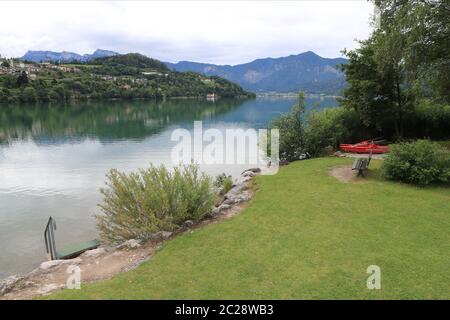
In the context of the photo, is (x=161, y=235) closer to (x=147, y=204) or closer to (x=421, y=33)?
(x=147, y=204)

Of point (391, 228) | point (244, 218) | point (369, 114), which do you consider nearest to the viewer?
point (391, 228)

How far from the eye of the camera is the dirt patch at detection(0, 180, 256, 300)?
8.38 meters

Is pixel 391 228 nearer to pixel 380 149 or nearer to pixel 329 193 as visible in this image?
pixel 329 193

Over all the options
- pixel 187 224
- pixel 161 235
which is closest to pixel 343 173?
pixel 187 224

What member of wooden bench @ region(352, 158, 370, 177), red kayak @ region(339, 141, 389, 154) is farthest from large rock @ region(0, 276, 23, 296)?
red kayak @ region(339, 141, 389, 154)

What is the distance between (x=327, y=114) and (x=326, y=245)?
1980cm

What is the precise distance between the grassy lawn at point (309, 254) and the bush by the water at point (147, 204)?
1037 mm

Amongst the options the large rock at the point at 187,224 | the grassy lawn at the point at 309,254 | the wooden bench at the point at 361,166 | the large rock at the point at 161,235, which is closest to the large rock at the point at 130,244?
the large rock at the point at 161,235

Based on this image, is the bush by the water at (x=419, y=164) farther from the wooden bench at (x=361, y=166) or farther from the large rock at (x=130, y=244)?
the large rock at (x=130, y=244)

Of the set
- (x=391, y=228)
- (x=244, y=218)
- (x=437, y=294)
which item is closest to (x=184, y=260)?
(x=244, y=218)

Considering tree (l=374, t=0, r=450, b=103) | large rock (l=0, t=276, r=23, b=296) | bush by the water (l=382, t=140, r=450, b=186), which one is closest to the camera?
large rock (l=0, t=276, r=23, b=296)

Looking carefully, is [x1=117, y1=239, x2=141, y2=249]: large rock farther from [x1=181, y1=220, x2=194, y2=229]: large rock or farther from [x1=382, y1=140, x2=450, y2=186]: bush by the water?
[x1=382, y1=140, x2=450, y2=186]: bush by the water

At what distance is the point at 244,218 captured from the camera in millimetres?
12195

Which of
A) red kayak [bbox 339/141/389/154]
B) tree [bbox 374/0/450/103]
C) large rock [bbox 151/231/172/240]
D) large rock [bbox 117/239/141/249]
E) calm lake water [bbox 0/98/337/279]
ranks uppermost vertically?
tree [bbox 374/0/450/103]
